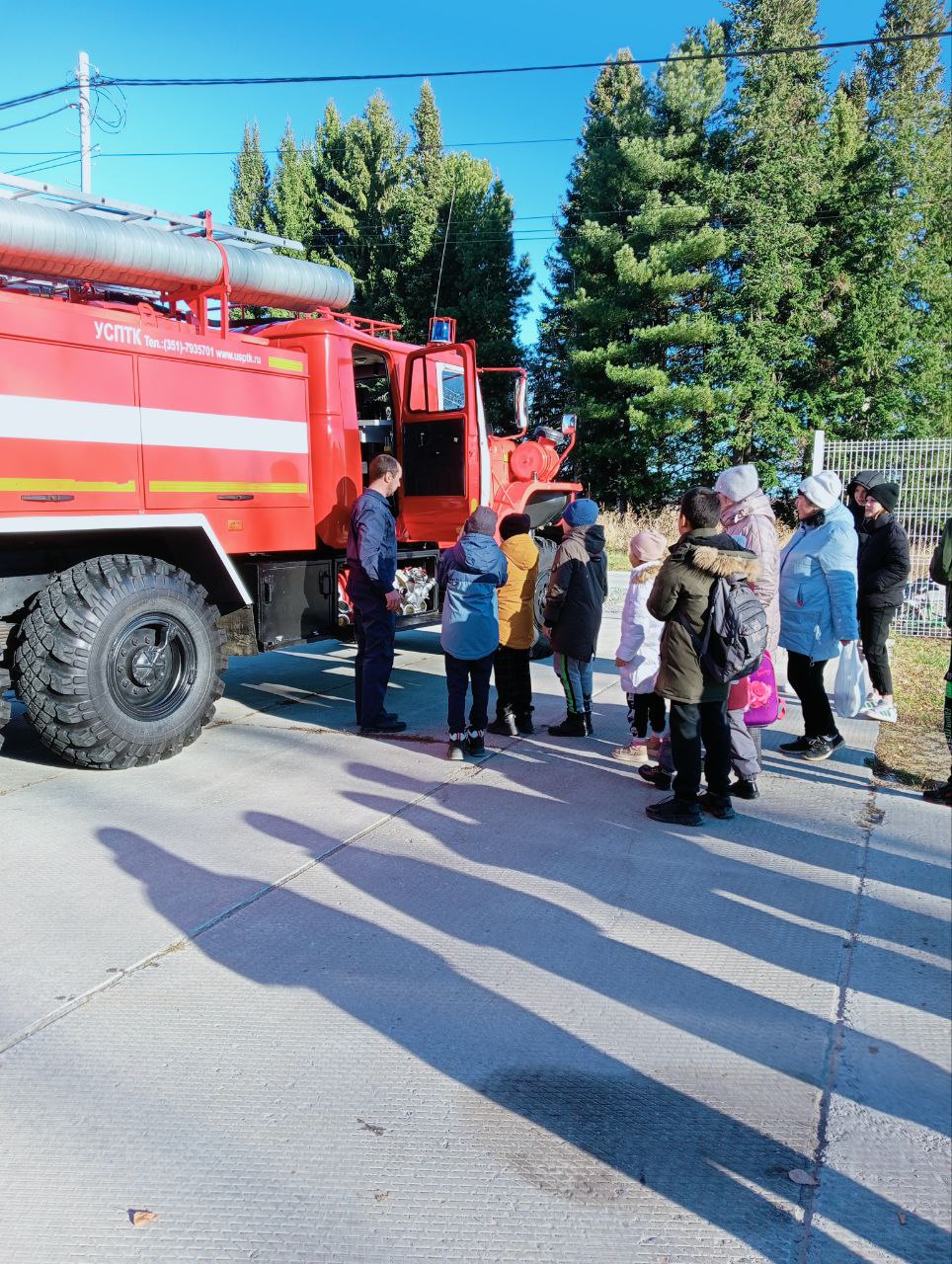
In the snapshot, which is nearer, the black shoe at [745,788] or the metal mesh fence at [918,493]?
the black shoe at [745,788]

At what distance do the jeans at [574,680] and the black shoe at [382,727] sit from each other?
1.17 meters

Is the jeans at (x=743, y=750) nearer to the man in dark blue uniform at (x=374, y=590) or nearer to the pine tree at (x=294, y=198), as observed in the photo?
the man in dark blue uniform at (x=374, y=590)

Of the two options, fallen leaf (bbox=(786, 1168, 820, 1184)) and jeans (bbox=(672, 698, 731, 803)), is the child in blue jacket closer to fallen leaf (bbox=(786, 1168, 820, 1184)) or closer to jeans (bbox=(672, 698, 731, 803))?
jeans (bbox=(672, 698, 731, 803))

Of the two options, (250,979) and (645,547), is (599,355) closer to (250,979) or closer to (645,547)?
(645,547)

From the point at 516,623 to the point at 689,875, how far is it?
2.58 meters

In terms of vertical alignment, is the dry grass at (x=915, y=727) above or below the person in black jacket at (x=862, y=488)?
below

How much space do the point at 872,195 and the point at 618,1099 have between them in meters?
32.6

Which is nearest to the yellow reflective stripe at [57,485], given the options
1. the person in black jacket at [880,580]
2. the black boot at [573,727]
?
the black boot at [573,727]

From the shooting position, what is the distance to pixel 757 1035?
2918mm

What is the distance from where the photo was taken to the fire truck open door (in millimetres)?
7570

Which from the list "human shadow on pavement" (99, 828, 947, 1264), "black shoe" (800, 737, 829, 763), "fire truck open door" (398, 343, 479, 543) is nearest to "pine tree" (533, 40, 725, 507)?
"fire truck open door" (398, 343, 479, 543)

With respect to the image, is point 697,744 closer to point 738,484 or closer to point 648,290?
point 738,484

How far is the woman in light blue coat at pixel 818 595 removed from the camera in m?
5.76

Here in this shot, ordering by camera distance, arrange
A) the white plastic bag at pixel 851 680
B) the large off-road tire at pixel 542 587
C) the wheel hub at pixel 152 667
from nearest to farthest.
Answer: the wheel hub at pixel 152 667 < the white plastic bag at pixel 851 680 < the large off-road tire at pixel 542 587
